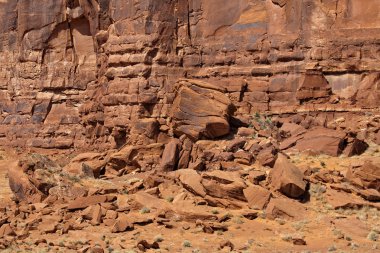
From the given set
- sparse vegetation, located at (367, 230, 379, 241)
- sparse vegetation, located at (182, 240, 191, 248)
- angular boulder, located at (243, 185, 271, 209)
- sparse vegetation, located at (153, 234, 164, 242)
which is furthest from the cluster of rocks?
sparse vegetation, located at (367, 230, 379, 241)

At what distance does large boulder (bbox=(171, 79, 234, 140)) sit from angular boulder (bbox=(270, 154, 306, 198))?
4395 mm

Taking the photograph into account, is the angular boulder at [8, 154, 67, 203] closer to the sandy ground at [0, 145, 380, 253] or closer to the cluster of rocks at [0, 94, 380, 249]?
the cluster of rocks at [0, 94, 380, 249]

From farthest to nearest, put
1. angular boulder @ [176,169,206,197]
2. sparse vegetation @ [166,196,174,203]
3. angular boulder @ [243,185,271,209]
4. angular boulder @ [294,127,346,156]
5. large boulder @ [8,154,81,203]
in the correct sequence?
angular boulder @ [294,127,346,156] < large boulder @ [8,154,81,203] < angular boulder @ [176,169,206,197] < sparse vegetation @ [166,196,174,203] < angular boulder @ [243,185,271,209]

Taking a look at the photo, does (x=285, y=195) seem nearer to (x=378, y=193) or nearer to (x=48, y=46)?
(x=378, y=193)

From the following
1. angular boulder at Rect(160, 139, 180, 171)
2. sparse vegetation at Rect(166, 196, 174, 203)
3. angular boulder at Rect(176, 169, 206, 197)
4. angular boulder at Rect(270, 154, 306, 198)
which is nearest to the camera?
angular boulder at Rect(270, 154, 306, 198)

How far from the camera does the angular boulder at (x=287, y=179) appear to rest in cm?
1894

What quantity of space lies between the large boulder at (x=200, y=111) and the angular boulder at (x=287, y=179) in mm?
4395

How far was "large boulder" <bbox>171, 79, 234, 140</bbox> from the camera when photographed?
78.0 feet

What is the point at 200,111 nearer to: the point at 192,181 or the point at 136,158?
the point at 136,158

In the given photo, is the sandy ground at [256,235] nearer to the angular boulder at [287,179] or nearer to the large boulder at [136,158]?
the angular boulder at [287,179]

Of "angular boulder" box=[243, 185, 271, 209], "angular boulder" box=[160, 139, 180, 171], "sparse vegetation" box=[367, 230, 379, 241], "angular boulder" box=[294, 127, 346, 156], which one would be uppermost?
"angular boulder" box=[294, 127, 346, 156]

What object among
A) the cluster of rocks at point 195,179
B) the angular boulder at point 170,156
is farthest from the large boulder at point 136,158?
the angular boulder at point 170,156

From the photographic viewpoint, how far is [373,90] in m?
24.8

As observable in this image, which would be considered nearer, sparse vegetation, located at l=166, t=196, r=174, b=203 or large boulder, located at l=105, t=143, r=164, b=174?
sparse vegetation, located at l=166, t=196, r=174, b=203
